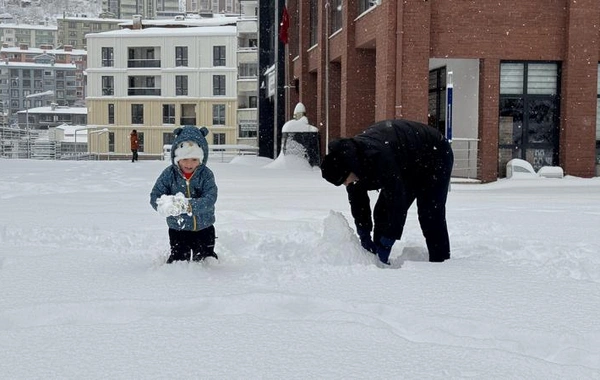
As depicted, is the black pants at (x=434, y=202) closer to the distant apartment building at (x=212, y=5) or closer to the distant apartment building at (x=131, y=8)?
the distant apartment building at (x=212, y=5)

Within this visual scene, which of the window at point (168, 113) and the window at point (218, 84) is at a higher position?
the window at point (218, 84)

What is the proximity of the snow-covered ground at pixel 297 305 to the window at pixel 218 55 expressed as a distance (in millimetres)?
53366

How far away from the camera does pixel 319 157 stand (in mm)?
24375

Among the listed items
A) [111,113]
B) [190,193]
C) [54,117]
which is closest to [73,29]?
[54,117]

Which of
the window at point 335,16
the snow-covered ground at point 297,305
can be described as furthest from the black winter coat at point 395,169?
the window at point 335,16

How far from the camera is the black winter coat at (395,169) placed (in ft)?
17.0

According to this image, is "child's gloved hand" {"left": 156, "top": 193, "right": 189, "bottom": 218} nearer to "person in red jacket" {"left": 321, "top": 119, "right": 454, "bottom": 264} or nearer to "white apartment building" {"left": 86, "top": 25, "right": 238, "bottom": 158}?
"person in red jacket" {"left": 321, "top": 119, "right": 454, "bottom": 264}

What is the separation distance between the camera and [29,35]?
183 metres

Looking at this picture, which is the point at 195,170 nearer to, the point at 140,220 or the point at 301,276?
the point at 301,276

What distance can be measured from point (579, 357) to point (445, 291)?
1.38 m

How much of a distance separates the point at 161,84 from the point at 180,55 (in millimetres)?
3029

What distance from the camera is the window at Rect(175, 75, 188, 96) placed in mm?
60562

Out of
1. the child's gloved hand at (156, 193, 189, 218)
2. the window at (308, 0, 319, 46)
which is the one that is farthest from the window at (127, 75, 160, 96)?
the child's gloved hand at (156, 193, 189, 218)

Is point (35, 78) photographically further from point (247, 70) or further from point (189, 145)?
point (189, 145)
